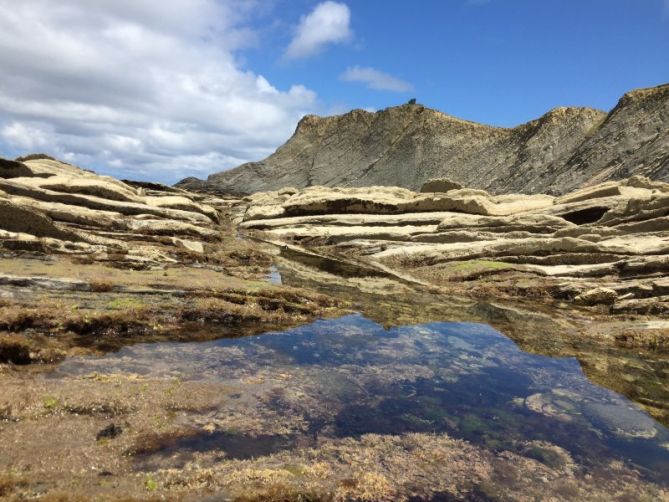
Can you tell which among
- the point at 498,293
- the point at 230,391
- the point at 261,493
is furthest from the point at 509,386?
the point at 498,293

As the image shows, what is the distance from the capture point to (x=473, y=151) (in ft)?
427

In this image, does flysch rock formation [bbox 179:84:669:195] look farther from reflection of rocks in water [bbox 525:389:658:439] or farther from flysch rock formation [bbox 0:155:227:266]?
reflection of rocks in water [bbox 525:389:658:439]

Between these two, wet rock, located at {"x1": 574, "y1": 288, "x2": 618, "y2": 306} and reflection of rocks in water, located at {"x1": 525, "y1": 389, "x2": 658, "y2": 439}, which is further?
wet rock, located at {"x1": 574, "y1": 288, "x2": 618, "y2": 306}

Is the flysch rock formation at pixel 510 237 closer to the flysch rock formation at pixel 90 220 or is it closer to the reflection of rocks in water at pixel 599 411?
the flysch rock formation at pixel 90 220

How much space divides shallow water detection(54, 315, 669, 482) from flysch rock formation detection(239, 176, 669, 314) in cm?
1328

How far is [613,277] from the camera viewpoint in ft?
94.8

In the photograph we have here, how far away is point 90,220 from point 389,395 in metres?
29.9

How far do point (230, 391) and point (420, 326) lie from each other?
1093cm

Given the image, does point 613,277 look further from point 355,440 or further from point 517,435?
point 355,440

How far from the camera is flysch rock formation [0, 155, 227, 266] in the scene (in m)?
24.7

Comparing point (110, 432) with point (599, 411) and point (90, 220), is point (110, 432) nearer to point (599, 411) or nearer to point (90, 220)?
point (599, 411)

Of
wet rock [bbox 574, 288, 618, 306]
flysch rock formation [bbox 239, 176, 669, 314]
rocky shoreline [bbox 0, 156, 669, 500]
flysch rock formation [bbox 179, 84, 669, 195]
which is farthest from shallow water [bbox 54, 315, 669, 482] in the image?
flysch rock formation [bbox 179, 84, 669, 195]

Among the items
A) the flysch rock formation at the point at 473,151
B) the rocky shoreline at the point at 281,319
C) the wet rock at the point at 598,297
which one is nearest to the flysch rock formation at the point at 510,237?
the wet rock at the point at 598,297

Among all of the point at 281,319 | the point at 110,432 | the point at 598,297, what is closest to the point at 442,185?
the point at 598,297
